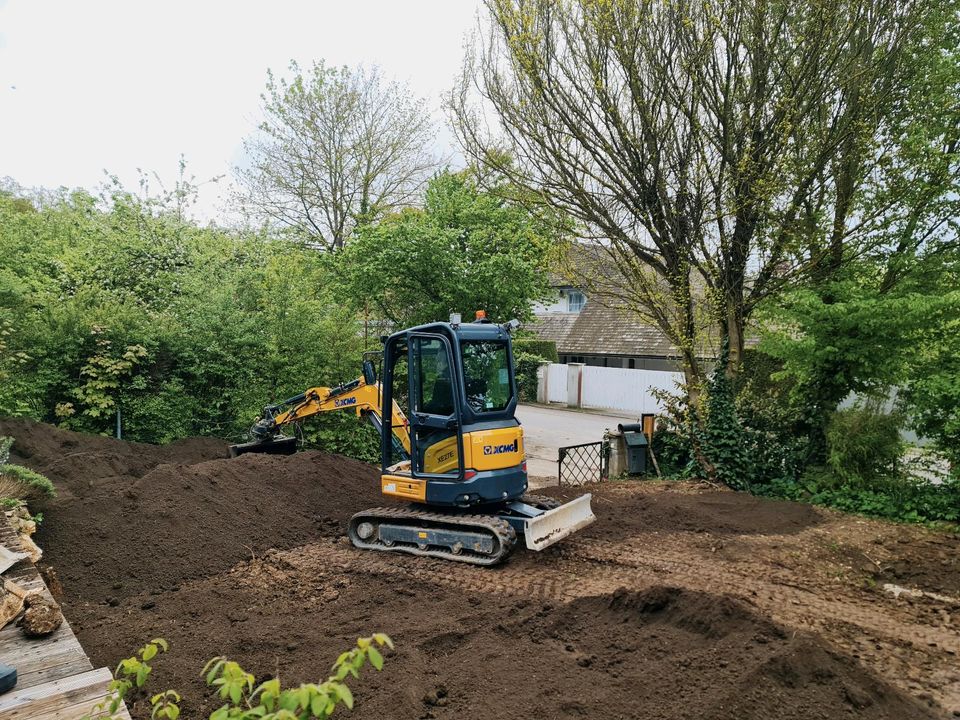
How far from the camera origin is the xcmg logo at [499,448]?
7164mm

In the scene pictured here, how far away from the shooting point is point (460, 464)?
7.08 m

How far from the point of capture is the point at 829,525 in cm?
832

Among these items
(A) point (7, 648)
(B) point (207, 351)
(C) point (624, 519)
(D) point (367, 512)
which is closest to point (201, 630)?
(A) point (7, 648)

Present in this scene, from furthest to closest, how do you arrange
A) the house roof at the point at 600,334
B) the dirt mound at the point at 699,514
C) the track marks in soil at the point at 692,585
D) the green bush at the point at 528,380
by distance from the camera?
the green bush at the point at 528,380, the house roof at the point at 600,334, the dirt mound at the point at 699,514, the track marks in soil at the point at 692,585

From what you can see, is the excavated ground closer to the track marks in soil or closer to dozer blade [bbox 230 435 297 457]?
the track marks in soil

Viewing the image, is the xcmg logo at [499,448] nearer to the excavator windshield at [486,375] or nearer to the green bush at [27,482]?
the excavator windshield at [486,375]

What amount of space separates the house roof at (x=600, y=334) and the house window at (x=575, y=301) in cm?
40

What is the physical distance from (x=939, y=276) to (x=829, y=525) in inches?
152

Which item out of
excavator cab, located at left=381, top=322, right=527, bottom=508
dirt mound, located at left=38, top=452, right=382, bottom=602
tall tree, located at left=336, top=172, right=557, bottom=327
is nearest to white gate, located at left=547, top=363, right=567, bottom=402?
tall tree, located at left=336, top=172, right=557, bottom=327

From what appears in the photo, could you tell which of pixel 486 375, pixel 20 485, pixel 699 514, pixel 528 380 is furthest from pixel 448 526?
pixel 528 380

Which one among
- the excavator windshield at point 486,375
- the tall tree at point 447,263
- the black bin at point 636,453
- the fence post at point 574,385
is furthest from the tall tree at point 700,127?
the fence post at point 574,385

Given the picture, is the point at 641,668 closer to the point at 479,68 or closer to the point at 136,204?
the point at 479,68

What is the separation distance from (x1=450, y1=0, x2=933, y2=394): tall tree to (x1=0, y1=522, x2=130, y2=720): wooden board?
9571mm

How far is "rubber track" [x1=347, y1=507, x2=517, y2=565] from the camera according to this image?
22.5 feet
